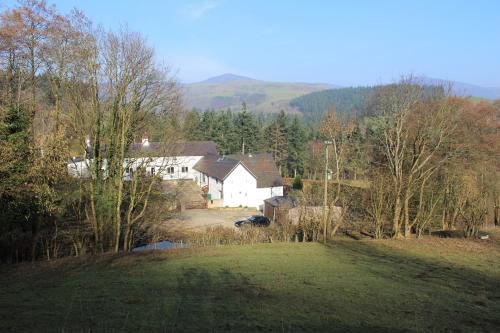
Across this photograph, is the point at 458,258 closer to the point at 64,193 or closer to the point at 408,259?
the point at 408,259

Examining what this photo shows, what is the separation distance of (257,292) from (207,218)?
26.8m

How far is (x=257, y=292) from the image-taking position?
1323 centimetres

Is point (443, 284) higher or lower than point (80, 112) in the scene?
lower

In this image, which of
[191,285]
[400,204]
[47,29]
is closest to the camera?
[191,285]

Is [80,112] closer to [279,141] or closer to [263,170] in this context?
[263,170]

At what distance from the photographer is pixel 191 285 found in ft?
46.8

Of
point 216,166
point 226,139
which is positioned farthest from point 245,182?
point 226,139

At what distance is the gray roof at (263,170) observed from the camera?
49.4m

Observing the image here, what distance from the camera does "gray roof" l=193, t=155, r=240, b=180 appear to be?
159 feet

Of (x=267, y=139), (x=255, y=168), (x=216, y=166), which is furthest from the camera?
(x=267, y=139)

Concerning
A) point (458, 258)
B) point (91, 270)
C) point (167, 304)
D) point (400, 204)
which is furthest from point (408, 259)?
point (91, 270)

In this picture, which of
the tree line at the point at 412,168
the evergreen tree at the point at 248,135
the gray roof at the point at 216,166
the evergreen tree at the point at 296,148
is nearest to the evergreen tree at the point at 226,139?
the evergreen tree at the point at 248,135

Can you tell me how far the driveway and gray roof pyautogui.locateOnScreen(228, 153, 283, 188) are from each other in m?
3.99

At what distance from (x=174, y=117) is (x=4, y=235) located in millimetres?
9830
